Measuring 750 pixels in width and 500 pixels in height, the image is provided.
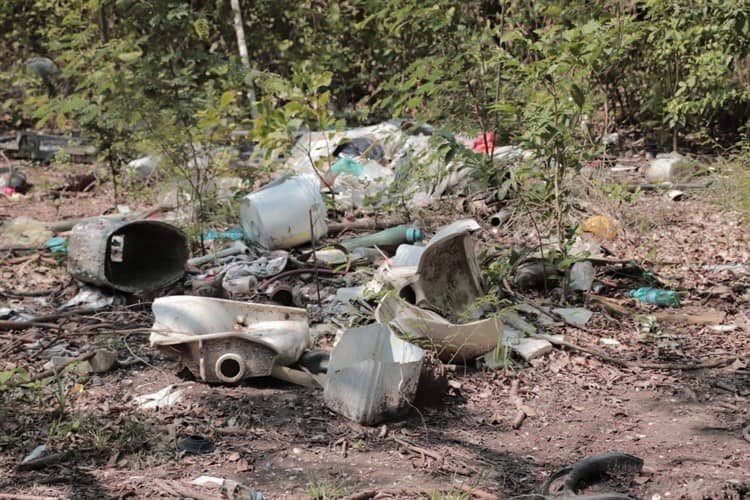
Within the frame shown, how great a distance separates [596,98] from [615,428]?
207 inches

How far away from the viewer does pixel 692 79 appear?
690 cm

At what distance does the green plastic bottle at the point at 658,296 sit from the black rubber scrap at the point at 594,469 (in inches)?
71.3

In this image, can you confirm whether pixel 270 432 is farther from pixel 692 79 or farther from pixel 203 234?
pixel 692 79

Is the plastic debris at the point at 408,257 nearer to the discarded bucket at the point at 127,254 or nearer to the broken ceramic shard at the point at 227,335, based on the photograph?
the broken ceramic shard at the point at 227,335

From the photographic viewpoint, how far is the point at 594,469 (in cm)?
262

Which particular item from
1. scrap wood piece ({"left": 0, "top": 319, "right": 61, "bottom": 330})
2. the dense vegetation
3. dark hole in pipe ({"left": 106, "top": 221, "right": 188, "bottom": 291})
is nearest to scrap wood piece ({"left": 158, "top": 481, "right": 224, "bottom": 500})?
scrap wood piece ({"left": 0, "top": 319, "right": 61, "bottom": 330})

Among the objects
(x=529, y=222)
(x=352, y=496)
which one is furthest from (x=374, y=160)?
(x=352, y=496)

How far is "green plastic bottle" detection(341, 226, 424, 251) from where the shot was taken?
16.8 ft

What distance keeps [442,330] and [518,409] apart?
1.63ft

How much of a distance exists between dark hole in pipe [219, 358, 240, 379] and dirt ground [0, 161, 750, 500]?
0.06m

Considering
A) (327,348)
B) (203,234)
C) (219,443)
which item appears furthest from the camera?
(203,234)

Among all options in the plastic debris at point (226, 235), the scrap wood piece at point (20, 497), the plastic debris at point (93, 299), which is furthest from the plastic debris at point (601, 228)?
the scrap wood piece at point (20, 497)

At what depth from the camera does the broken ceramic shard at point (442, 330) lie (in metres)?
3.57

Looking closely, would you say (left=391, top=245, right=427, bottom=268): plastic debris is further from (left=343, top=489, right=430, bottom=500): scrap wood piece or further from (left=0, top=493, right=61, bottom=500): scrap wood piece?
(left=0, top=493, right=61, bottom=500): scrap wood piece
